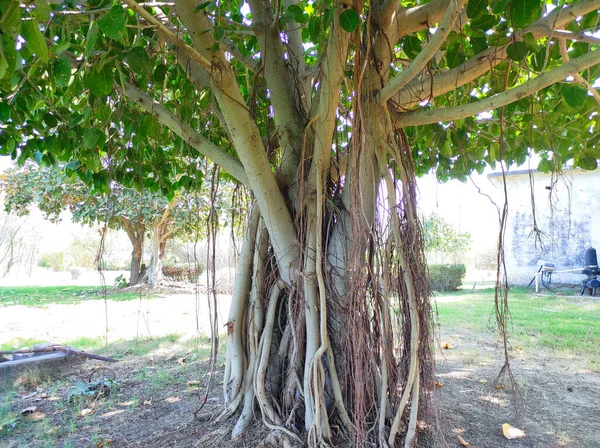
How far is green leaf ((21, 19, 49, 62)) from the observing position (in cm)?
127

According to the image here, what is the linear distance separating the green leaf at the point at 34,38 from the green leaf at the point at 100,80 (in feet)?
2.20

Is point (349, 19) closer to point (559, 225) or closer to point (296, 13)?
point (296, 13)

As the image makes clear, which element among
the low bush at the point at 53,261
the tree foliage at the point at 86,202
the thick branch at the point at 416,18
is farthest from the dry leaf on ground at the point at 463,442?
the low bush at the point at 53,261

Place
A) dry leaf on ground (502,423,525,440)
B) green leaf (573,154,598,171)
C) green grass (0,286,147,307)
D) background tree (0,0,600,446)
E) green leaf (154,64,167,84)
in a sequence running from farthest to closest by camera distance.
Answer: green grass (0,286,147,307), green leaf (573,154,598,171), green leaf (154,64,167,84), dry leaf on ground (502,423,525,440), background tree (0,0,600,446)

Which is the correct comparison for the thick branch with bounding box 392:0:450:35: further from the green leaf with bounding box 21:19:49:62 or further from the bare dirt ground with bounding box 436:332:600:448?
the bare dirt ground with bounding box 436:332:600:448

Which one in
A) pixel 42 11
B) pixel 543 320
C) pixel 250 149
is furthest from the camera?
pixel 543 320

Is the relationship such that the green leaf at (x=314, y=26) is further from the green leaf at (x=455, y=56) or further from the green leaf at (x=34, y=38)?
the green leaf at (x=34, y=38)

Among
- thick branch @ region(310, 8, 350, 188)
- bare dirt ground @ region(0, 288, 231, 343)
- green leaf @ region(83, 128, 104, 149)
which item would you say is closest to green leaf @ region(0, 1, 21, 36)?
green leaf @ region(83, 128, 104, 149)

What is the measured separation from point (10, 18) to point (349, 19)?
1.25 meters

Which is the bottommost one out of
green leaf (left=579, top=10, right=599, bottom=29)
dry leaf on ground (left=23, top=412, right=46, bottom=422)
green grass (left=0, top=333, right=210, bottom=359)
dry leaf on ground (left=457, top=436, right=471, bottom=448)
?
dry leaf on ground (left=457, top=436, right=471, bottom=448)

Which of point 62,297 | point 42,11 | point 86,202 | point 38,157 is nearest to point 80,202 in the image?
point 86,202

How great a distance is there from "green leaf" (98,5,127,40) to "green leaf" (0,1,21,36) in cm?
31

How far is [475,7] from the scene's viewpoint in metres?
1.90

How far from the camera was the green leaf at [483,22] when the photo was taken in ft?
6.63
